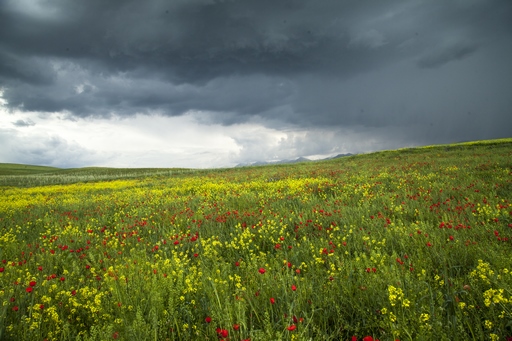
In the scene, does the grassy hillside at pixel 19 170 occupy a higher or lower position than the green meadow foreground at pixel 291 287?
higher

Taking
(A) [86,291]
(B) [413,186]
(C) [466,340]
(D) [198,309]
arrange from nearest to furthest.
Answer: (C) [466,340]
(D) [198,309]
(A) [86,291]
(B) [413,186]

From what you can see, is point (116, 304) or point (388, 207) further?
point (388, 207)

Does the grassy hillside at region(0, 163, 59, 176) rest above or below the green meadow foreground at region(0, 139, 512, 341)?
above

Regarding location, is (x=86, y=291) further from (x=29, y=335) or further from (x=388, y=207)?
(x=388, y=207)

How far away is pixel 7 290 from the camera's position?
11.3 ft

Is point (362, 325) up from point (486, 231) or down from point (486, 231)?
down

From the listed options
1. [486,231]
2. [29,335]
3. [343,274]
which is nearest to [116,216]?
[29,335]

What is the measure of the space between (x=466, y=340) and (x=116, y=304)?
3.34 m

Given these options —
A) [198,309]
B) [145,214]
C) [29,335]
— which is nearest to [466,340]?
[198,309]

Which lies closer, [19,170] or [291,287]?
[291,287]

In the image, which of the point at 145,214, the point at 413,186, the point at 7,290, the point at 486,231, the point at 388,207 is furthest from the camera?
the point at 413,186

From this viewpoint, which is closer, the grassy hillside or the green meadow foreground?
the green meadow foreground

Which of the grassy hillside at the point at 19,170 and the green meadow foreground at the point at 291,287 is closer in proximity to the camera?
the green meadow foreground at the point at 291,287

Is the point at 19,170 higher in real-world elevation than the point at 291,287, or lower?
higher
